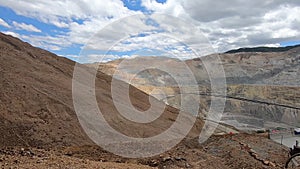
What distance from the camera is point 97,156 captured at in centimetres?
988

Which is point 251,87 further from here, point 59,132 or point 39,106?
point 59,132

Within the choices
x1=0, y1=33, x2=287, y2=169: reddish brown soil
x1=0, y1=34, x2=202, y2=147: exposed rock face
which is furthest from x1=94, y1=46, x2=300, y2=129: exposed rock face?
x1=0, y1=33, x2=287, y2=169: reddish brown soil

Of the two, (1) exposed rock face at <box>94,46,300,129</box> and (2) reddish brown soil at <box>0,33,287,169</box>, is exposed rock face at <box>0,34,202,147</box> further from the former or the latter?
(1) exposed rock face at <box>94,46,300,129</box>

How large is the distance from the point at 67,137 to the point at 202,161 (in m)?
7.77

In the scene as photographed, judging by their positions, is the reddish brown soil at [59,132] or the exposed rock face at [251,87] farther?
the exposed rock face at [251,87]

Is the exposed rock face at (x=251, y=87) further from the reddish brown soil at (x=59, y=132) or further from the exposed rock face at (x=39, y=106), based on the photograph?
the reddish brown soil at (x=59, y=132)

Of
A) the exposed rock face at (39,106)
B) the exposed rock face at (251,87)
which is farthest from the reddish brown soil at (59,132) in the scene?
the exposed rock face at (251,87)

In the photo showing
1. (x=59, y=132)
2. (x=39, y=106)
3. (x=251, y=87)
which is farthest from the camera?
(x=251, y=87)

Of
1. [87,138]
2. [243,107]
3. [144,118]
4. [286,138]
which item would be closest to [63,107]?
[87,138]

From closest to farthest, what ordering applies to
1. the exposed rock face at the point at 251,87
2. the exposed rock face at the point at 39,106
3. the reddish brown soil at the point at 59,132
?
the reddish brown soil at the point at 59,132
the exposed rock face at the point at 39,106
the exposed rock face at the point at 251,87

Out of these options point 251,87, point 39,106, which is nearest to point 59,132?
point 39,106

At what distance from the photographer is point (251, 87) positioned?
92.1 meters

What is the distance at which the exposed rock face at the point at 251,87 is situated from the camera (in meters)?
66.9

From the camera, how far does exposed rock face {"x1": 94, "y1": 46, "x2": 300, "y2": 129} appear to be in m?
66.9
